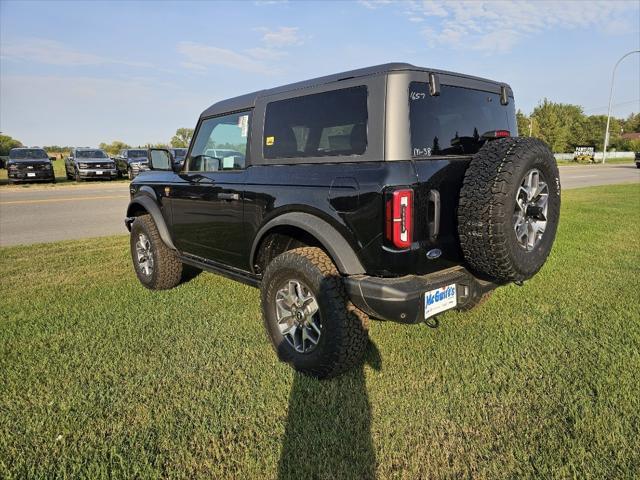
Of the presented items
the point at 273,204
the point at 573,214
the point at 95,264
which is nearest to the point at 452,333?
the point at 273,204

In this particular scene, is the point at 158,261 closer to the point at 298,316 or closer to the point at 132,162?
the point at 298,316

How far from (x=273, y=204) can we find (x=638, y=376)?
270 cm

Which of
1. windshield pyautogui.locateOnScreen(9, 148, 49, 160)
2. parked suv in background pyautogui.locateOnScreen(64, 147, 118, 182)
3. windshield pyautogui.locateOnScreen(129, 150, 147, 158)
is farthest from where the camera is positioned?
windshield pyautogui.locateOnScreen(129, 150, 147, 158)

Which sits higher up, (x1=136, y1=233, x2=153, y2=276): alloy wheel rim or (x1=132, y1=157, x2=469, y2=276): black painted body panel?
(x1=132, y1=157, x2=469, y2=276): black painted body panel

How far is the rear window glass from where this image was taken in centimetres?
277

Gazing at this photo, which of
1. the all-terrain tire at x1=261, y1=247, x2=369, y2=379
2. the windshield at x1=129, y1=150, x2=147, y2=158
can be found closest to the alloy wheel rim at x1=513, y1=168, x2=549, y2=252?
the all-terrain tire at x1=261, y1=247, x2=369, y2=379

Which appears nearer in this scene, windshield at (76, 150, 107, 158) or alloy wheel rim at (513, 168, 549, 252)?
alloy wheel rim at (513, 168, 549, 252)

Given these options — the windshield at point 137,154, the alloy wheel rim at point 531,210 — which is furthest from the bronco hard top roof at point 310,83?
the windshield at point 137,154

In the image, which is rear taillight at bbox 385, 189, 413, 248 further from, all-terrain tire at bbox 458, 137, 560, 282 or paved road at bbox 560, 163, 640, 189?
paved road at bbox 560, 163, 640, 189

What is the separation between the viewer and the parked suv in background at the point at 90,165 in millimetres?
20734

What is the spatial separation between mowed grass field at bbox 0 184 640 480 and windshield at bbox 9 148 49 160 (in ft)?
61.2

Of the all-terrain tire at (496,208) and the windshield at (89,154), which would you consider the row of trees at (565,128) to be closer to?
the windshield at (89,154)

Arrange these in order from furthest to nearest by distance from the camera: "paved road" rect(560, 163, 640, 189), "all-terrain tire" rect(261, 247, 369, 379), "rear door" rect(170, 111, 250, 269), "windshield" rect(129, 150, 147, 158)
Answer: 1. "windshield" rect(129, 150, 147, 158)
2. "paved road" rect(560, 163, 640, 189)
3. "rear door" rect(170, 111, 250, 269)
4. "all-terrain tire" rect(261, 247, 369, 379)

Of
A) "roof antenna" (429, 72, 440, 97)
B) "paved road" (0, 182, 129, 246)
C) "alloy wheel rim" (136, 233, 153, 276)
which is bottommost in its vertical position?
"paved road" (0, 182, 129, 246)
